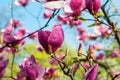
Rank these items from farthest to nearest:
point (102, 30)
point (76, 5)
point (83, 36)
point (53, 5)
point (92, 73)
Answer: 1. point (83, 36)
2. point (102, 30)
3. point (76, 5)
4. point (53, 5)
5. point (92, 73)

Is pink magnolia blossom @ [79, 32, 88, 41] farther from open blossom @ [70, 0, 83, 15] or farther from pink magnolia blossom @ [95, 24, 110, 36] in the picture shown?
open blossom @ [70, 0, 83, 15]

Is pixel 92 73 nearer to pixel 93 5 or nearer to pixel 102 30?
pixel 93 5

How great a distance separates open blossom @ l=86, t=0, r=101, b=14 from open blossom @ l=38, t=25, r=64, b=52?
0.17m

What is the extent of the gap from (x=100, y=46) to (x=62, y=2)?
1996 millimetres

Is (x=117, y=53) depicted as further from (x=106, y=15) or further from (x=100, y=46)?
(x=106, y=15)

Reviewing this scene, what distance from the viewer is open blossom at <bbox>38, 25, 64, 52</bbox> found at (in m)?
1.09

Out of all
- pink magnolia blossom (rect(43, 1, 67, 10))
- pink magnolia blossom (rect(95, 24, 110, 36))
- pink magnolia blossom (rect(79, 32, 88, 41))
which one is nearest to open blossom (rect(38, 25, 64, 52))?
pink magnolia blossom (rect(43, 1, 67, 10))

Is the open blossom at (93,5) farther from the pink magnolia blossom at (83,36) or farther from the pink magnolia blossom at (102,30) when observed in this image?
the pink magnolia blossom at (83,36)

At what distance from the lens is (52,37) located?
3.61 ft

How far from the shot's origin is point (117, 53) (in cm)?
343

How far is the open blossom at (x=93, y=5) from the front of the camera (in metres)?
1.23

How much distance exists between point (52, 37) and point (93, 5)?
217 mm

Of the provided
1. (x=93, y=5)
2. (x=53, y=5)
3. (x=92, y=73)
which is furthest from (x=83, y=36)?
(x=92, y=73)

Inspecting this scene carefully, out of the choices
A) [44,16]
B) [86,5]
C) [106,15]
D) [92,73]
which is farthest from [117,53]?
[92,73]
